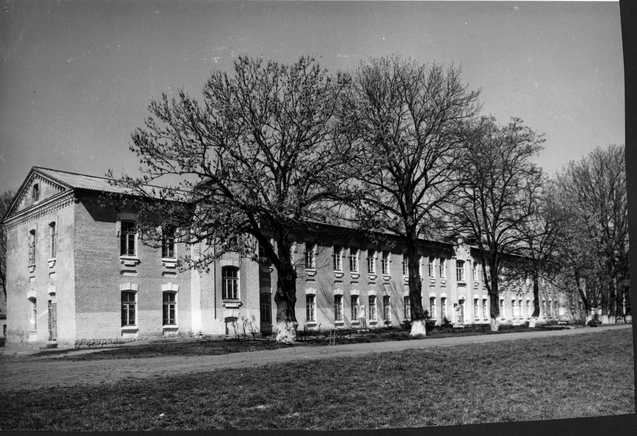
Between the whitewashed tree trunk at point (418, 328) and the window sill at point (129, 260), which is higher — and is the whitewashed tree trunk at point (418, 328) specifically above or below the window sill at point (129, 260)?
below

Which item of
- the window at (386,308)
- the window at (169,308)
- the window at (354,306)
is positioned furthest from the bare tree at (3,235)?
the window at (386,308)

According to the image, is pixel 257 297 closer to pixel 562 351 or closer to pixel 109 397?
pixel 562 351

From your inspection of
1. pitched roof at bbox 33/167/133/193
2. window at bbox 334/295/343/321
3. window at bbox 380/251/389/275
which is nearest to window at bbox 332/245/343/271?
window at bbox 334/295/343/321

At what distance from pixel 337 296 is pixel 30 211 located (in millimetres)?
14913

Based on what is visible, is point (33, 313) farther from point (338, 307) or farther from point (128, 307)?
point (338, 307)

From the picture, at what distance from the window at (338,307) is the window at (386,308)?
387 centimetres

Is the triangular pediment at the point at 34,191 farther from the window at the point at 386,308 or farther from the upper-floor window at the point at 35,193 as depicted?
the window at the point at 386,308

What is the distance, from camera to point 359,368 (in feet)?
41.3

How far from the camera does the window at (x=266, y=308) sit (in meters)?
27.3

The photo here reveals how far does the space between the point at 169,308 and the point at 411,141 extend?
1164 cm

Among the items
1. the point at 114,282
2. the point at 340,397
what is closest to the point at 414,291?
the point at 114,282

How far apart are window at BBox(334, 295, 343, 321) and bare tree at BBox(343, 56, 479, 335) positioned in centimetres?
617

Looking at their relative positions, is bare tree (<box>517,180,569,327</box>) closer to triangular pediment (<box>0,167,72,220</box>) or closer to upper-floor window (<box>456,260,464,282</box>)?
upper-floor window (<box>456,260,464,282</box>)

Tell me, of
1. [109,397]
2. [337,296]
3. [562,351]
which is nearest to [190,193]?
[109,397]
